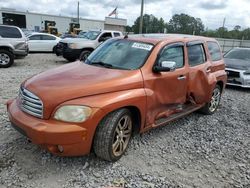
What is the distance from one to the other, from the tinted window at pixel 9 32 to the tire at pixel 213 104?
875cm

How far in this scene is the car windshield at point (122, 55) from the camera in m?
4.13

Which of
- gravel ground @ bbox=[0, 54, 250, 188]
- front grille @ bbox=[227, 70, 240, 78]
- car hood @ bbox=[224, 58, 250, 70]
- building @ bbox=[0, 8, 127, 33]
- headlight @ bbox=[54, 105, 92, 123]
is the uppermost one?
building @ bbox=[0, 8, 127, 33]

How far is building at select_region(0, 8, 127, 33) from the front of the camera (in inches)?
1960

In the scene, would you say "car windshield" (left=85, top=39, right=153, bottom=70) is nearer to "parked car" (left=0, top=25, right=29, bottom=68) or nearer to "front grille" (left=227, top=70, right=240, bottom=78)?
"front grille" (left=227, top=70, right=240, bottom=78)

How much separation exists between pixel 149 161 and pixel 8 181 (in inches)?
72.6

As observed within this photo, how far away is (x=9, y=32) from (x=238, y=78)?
9.17 meters

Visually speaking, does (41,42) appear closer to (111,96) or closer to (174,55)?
(174,55)

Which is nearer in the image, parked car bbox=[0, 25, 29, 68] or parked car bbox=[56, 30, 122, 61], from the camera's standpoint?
parked car bbox=[0, 25, 29, 68]

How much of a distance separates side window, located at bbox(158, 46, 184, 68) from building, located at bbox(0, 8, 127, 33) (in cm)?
4901

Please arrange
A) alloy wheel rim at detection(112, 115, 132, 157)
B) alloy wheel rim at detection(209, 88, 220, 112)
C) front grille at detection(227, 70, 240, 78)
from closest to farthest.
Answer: alloy wheel rim at detection(112, 115, 132, 157)
alloy wheel rim at detection(209, 88, 220, 112)
front grille at detection(227, 70, 240, 78)

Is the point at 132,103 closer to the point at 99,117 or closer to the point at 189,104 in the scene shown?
the point at 99,117

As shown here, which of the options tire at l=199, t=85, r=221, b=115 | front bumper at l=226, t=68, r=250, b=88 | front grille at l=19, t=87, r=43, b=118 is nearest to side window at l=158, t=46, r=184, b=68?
tire at l=199, t=85, r=221, b=115

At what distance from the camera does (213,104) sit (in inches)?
243

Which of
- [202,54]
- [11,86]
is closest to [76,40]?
[11,86]
